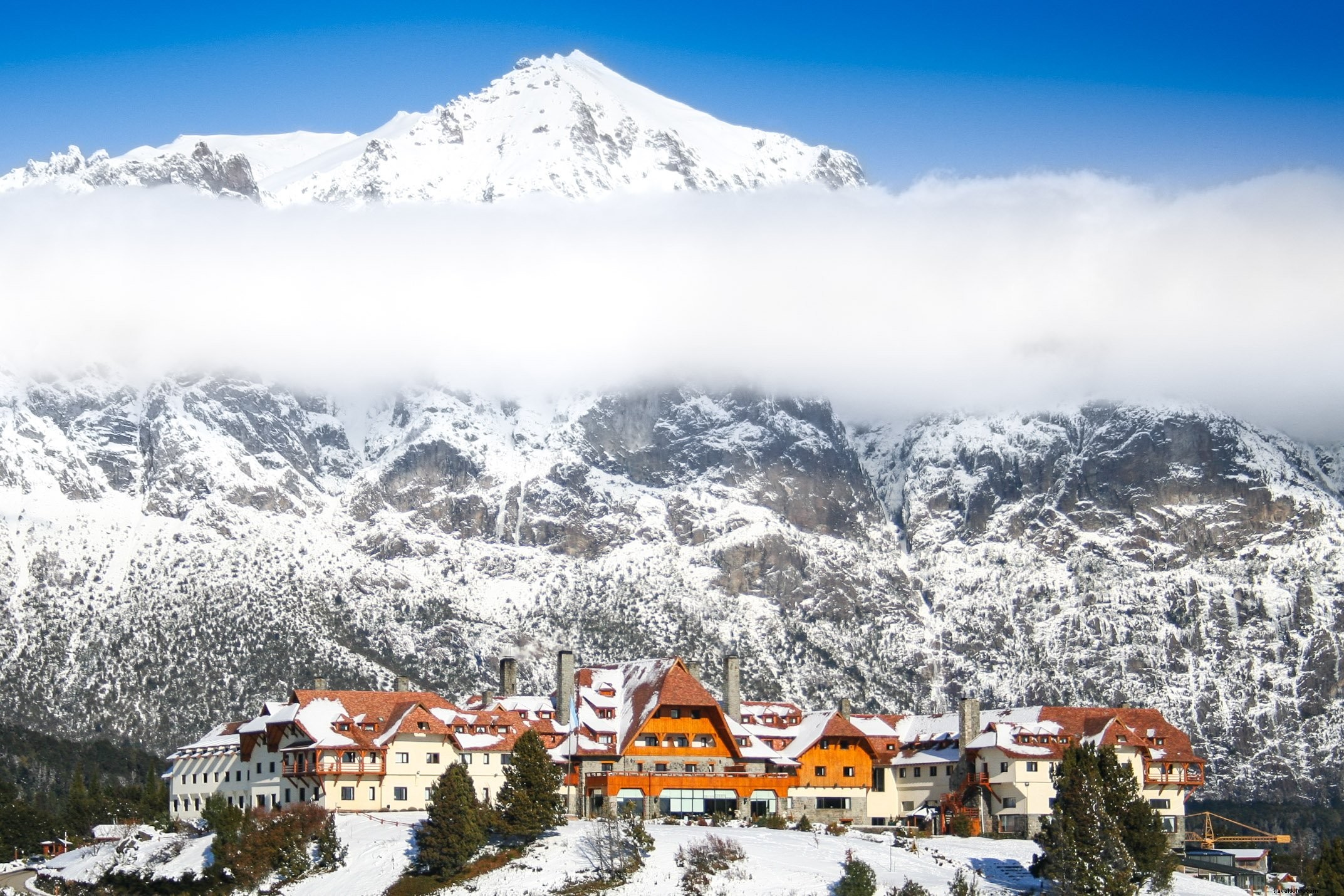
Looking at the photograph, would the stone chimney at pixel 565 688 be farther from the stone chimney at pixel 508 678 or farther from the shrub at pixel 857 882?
the shrub at pixel 857 882

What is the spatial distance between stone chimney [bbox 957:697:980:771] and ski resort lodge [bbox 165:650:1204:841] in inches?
6.1

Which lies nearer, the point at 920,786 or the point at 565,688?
the point at 565,688

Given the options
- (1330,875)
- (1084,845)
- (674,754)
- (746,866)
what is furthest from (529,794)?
(1330,875)

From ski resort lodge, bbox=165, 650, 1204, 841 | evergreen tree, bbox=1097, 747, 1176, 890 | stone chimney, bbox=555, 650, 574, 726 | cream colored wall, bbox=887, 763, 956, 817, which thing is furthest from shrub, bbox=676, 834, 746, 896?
cream colored wall, bbox=887, 763, 956, 817

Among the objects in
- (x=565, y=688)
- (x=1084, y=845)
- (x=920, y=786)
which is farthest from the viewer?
(x=920, y=786)

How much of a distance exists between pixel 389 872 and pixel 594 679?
117ft

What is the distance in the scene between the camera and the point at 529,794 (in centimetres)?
12356

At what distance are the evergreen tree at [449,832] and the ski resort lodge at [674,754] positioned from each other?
50.2 ft

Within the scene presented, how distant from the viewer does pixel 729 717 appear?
156 meters

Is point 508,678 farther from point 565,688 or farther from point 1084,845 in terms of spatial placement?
point 1084,845

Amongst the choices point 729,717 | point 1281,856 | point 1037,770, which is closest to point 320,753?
point 729,717

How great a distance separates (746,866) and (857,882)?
8.39 meters

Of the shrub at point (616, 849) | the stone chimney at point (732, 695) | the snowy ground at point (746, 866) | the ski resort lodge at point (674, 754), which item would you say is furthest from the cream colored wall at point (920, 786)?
the shrub at point (616, 849)

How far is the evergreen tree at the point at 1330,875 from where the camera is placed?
118 m
